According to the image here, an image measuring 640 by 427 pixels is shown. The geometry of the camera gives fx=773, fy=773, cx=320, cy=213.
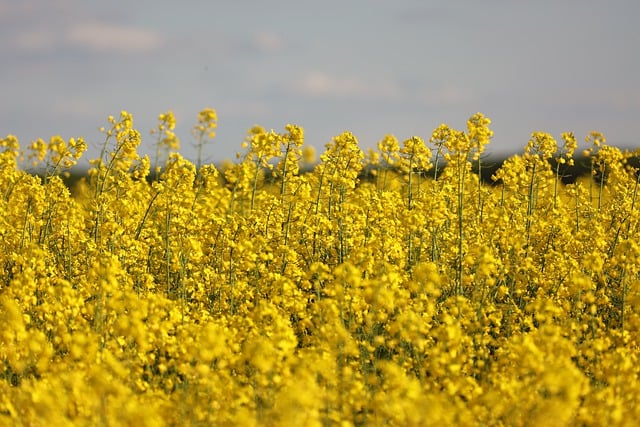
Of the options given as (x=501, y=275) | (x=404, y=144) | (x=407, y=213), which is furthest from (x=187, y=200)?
(x=501, y=275)

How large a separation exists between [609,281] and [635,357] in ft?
8.93

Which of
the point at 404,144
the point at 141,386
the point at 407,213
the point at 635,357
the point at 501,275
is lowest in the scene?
the point at 141,386

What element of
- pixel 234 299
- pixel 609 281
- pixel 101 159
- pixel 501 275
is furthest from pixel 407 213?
pixel 101 159

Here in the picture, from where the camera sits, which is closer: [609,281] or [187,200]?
[609,281]

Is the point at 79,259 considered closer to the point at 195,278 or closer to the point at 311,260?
the point at 195,278

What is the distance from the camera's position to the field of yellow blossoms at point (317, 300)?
4680mm

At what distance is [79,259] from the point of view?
8.72 metres

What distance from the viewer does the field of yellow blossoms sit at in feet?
15.4

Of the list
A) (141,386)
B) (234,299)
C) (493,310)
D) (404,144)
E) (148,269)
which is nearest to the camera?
(141,386)

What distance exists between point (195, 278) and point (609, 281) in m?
4.39

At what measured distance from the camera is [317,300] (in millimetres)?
6723

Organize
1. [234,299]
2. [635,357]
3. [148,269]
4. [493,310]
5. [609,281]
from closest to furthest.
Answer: [635,357]
[493,310]
[234,299]
[609,281]
[148,269]

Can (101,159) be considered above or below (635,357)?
above

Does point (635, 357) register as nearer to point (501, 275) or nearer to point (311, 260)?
point (501, 275)
